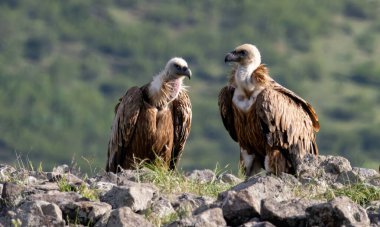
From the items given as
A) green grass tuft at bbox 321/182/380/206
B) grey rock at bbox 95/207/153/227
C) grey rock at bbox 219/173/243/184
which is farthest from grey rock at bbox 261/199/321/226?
grey rock at bbox 219/173/243/184

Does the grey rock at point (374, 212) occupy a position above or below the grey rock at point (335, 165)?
below

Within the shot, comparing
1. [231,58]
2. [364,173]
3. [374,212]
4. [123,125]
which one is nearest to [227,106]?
[231,58]

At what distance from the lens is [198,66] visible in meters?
170

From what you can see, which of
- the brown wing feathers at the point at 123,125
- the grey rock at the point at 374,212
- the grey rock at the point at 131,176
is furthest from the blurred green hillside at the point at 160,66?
the grey rock at the point at 374,212

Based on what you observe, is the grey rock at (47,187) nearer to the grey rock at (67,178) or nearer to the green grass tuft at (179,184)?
the grey rock at (67,178)

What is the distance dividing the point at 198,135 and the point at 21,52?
42.0 m

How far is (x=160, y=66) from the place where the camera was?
179875 millimetres

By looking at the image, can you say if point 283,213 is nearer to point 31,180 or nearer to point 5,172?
point 31,180

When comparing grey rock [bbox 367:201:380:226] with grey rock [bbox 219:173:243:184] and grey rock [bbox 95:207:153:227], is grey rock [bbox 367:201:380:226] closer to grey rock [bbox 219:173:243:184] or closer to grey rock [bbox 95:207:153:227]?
grey rock [bbox 95:207:153:227]

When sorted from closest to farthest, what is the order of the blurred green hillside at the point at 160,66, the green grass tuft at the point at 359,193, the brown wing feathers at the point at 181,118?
1. the green grass tuft at the point at 359,193
2. the brown wing feathers at the point at 181,118
3. the blurred green hillside at the point at 160,66

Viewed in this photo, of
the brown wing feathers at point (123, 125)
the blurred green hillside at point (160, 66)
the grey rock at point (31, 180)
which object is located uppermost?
the blurred green hillside at point (160, 66)

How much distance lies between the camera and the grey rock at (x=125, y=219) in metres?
7.65

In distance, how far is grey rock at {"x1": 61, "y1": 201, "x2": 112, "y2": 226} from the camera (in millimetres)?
8055

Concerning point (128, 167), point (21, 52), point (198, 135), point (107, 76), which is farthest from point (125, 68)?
point (128, 167)
